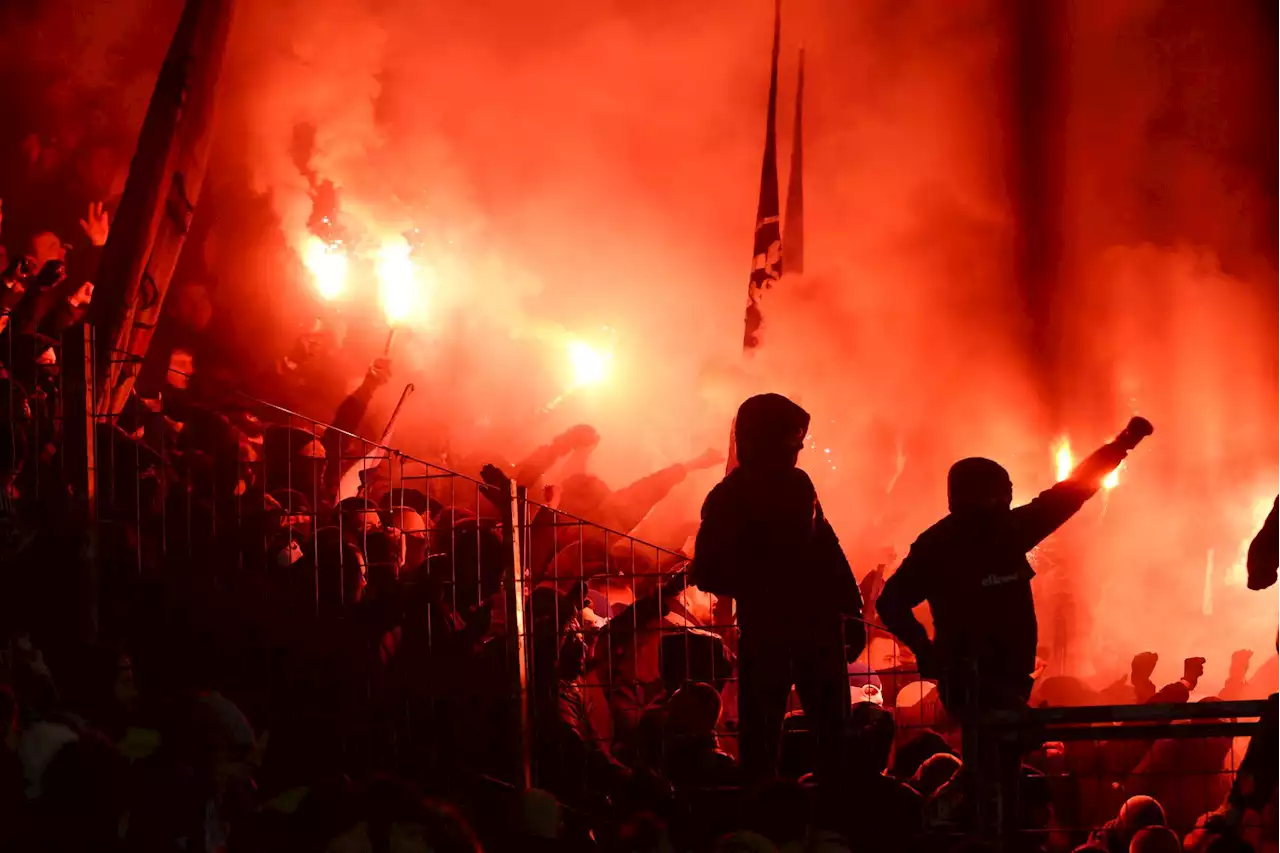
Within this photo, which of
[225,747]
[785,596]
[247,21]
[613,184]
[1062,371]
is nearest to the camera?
[225,747]

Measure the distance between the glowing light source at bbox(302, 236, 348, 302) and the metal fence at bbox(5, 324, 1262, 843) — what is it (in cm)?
475

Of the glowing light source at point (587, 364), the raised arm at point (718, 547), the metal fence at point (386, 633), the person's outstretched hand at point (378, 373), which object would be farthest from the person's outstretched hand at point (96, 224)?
the raised arm at point (718, 547)

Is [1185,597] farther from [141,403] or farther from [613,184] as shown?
[141,403]

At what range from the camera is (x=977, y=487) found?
18.0 ft

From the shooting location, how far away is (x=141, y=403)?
789 centimetres

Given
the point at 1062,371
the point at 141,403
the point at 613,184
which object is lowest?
the point at 141,403

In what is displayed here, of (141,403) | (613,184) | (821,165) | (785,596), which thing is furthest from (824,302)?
(785,596)

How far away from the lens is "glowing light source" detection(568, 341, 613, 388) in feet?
44.3

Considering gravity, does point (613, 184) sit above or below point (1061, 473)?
above

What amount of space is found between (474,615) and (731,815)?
186 centimetres

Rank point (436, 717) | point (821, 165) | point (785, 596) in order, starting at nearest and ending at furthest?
point (785, 596) < point (436, 717) < point (821, 165)

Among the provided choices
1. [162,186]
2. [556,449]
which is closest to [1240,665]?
[556,449]

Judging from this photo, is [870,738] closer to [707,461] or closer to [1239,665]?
[707,461]

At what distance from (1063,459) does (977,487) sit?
33.7 feet
